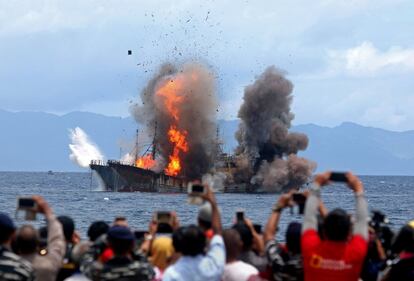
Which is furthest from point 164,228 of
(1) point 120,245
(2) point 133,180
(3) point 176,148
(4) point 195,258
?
(2) point 133,180

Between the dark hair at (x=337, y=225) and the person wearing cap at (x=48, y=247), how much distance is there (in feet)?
8.93

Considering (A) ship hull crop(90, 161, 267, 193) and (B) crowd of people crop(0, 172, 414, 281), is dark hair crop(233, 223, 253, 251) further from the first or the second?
(A) ship hull crop(90, 161, 267, 193)

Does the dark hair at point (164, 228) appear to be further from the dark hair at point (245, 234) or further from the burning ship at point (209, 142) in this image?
the burning ship at point (209, 142)

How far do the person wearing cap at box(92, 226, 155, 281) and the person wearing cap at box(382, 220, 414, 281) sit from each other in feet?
8.21

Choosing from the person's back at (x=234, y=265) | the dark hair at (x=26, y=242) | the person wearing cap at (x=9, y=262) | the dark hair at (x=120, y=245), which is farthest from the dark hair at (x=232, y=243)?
the person wearing cap at (x=9, y=262)

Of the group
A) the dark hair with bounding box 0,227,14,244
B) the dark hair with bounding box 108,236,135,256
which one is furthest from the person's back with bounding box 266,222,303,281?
the dark hair with bounding box 0,227,14,244

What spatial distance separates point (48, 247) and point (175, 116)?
113 meters

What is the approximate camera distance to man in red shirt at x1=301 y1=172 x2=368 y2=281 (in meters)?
10.1

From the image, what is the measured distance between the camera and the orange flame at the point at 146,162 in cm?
13562

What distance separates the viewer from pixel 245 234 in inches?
464

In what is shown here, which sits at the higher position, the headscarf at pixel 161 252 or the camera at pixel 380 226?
the camera at pixel 380 226

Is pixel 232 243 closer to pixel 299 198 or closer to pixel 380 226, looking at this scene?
pixel 299 198

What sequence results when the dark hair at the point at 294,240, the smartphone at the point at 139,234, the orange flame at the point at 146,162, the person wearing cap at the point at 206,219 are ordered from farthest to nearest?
the orange flame at the point at 146,162
the smartphone at the point at 139,234
the person wearing cap at the point at 206,219
the dark hair at the point at 294,240

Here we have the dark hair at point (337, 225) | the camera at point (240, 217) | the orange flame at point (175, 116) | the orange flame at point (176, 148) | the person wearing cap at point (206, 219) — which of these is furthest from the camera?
the orange flame at point (176, 148)
